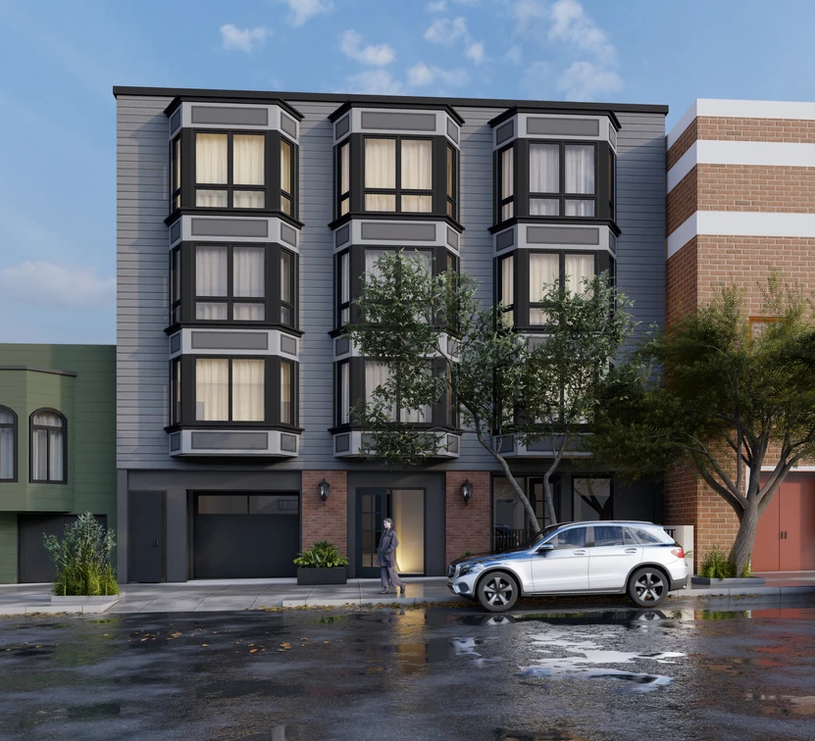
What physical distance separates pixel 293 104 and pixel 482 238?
6678mm

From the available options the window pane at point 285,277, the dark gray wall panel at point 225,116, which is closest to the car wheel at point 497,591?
the window pane at point 285,277

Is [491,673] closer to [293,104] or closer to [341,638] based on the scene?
[341,638]

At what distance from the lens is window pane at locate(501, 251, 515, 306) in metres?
27.5

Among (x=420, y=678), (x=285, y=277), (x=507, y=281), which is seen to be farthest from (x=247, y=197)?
(x=420, y=678)

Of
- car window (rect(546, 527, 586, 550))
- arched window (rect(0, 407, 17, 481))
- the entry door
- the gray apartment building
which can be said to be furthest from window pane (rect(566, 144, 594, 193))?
arched window (rect(0, 407, 17, 481))

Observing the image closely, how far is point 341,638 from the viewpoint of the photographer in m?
15.3

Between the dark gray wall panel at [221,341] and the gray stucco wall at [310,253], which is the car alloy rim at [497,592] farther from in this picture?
the dark gray wall panel at [221,341]

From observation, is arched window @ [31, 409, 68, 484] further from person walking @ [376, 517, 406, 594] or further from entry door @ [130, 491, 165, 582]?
person walking @ [376, 517, 406, 594]

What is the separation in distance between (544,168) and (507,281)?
131 inches

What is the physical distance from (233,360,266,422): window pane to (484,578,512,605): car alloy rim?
31.9 ft

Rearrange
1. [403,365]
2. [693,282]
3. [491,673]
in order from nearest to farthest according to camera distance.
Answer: [491,673], [403,365], [693,282]

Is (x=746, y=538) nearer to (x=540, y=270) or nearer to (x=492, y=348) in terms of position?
(x=492, y=348)

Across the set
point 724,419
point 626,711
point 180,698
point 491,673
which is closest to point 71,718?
point 180,698

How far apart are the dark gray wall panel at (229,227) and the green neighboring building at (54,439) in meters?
4.60
